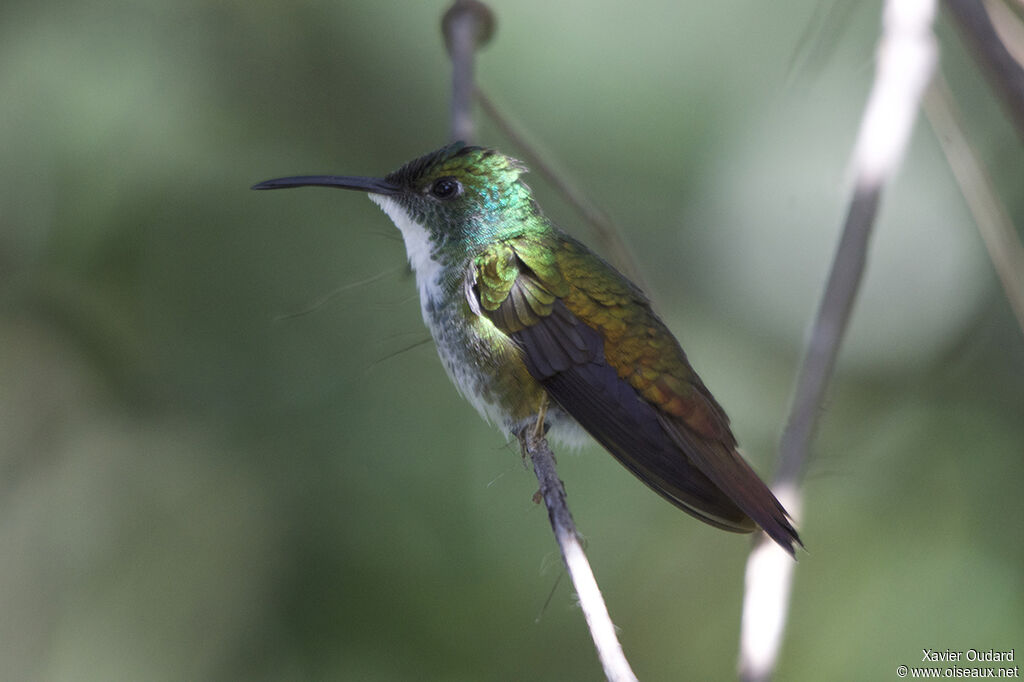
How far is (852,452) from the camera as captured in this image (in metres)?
4.53

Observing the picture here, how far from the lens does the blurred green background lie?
4.11 metres

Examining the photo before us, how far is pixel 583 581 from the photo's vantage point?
1779mm

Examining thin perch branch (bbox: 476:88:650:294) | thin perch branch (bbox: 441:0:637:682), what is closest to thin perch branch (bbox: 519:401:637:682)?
thin perch branch (bbox: 441:0:637:682)

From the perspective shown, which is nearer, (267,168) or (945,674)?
(945,674)

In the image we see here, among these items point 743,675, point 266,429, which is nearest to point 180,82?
point 266,429

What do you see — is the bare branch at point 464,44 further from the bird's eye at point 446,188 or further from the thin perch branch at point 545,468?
the bird's eye at point 446,188

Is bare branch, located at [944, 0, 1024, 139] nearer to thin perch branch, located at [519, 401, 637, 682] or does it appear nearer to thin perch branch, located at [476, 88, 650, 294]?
thin perch branch, located at [519, 401, 637, 682]

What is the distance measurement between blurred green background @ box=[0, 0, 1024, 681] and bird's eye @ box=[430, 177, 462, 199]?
1.07 meters

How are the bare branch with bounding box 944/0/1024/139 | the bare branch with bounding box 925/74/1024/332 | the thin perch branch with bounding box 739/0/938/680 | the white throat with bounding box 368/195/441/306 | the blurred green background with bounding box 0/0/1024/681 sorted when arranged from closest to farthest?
the bare branch with bounding box 944/0/1024/139
the thin perch branch with bounding box 739/0/938/680
the bare branch with bounding box 925/74/1024/332
the white throat with bounding box 368/195/441/306
the blurred green background with bounding box 0/0/1024/681

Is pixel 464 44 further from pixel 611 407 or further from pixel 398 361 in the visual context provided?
pixel 398 361

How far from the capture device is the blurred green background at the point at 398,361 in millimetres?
4105

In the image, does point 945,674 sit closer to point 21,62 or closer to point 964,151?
point 964,151

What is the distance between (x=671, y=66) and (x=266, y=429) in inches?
97.4

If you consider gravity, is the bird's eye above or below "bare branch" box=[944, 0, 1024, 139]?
above
